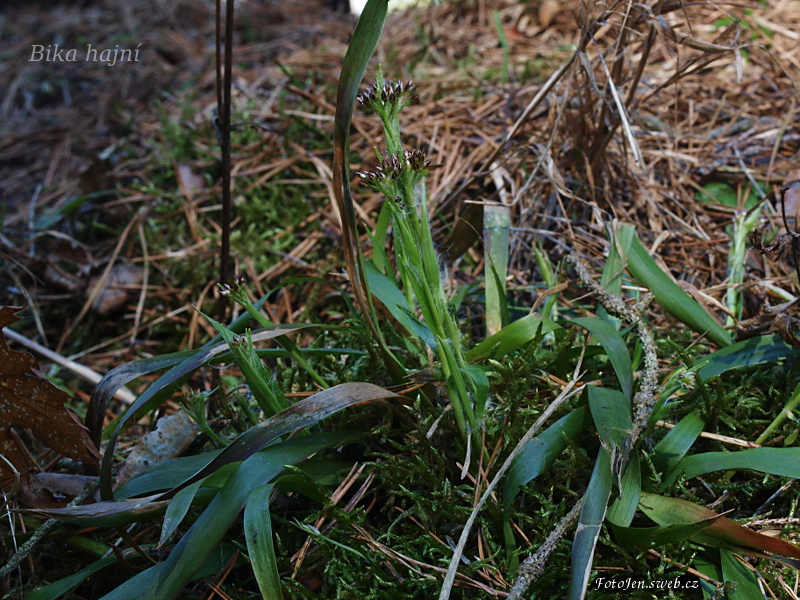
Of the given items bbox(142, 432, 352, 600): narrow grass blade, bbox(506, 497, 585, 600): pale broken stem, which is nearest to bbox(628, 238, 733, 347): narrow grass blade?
bbox(506, 497, 585, 600): pale broken stem

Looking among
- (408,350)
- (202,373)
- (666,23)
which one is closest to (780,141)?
(666,23)

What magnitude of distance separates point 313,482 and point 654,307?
1147mm

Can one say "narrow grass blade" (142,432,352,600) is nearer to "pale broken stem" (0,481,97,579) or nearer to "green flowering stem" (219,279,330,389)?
"green flowering stem" (219,279,330,389)

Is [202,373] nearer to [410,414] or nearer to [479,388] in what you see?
[410,414]

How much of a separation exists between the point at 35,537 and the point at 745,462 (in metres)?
1.46

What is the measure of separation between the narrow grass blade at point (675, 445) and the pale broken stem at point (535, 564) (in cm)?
28

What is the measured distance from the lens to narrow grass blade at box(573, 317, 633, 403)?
118 cm

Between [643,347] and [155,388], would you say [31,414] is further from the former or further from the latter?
[643,347]

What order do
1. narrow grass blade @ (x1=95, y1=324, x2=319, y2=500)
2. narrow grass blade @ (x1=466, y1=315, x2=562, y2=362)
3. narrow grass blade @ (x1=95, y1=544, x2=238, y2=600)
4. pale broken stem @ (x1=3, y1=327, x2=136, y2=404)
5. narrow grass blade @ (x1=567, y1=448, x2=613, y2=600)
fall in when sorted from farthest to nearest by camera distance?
pale broken stem @ (x1=3, y1=327, x2=136, y2=404), narrow grass blade @ (x1=466, y1=315, x2=562, y2=362), narrow grass blade @ (x1=95, y1=324, x2=319, y2=500), narrow grass blade @ (x1=95, y1=544, x2=238, y2=600), narrow grass blade @ (x1=567, y1=448, x2=613, y2=600)

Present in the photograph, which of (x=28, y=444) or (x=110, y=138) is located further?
(x=110, y=138)

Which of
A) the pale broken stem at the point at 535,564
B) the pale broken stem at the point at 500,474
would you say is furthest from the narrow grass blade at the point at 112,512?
the pale broken stem at the point at 535,564

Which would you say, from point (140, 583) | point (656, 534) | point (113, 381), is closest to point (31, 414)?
point (113, 381)

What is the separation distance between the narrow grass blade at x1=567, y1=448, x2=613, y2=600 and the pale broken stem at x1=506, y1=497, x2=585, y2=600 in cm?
3

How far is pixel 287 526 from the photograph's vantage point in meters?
1.22
